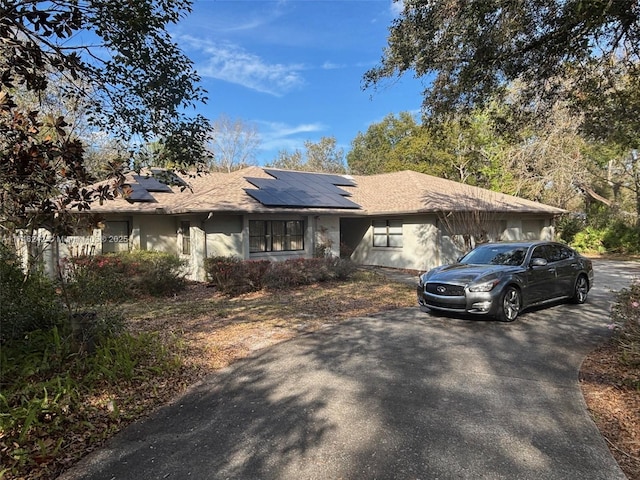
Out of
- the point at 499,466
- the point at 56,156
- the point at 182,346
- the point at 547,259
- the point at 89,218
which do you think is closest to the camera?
the point at 499,466

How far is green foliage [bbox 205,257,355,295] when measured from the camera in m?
12.3

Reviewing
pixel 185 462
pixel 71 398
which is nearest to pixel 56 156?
pixel 71 398

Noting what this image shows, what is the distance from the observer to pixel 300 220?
16969 millimetres

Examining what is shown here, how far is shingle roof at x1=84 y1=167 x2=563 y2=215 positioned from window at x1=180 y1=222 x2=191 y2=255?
94cm

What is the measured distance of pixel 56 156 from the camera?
3896 mm

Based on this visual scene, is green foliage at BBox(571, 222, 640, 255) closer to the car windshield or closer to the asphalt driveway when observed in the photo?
the car windshield

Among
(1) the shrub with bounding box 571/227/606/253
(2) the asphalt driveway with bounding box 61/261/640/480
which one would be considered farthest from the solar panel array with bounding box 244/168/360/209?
(1) the shrub with bounding box 571/227/606/253

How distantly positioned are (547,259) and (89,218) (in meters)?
9.06

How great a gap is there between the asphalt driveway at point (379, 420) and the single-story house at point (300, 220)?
902 centimetres

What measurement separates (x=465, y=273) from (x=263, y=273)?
6.39 meters

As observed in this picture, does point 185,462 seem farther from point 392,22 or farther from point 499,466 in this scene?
point 392,22

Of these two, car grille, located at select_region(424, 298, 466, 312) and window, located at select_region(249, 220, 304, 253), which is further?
window, located at select_region(249, 220, 304, 253)

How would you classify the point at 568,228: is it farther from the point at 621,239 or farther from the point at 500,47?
the point at 500,47

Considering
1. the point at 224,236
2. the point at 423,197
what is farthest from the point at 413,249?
the point at 224,236
